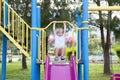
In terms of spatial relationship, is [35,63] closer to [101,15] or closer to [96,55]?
[101,15]

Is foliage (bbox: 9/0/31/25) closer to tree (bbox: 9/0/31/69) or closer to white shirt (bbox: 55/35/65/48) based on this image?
tree (bbox: 9/0/31/69)

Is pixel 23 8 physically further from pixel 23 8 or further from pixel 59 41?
pixel 59 41

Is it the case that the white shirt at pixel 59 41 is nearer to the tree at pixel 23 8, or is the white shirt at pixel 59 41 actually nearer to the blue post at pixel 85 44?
the blue post at pixel 85 44

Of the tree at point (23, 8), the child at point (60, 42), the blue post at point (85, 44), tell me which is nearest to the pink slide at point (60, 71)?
the blue post at point (85, 44)

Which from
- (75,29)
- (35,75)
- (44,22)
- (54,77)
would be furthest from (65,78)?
(44,22)

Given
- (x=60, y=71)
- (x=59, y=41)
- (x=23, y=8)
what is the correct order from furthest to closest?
(x=23, y=8), (x=59, y=41), (x=60, y=71)

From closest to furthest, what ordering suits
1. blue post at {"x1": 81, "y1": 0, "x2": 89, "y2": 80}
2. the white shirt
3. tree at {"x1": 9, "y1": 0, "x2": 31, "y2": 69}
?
blue post at {"x1": 81, "y1": 0, "x2": 89, "y2": 80}
the white shirt
tree at {"x1": 9, "y1": 0, "x2": 31, "y2": 69}

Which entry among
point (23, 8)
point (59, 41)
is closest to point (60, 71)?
point (59, 41)

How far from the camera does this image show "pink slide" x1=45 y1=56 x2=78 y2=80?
6695 mm

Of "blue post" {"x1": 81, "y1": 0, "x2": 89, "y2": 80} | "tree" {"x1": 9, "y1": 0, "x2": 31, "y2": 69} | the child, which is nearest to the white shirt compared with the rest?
the child

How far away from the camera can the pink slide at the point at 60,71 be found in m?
6.70

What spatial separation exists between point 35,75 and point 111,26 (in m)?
7.38

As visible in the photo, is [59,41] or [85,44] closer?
[85,44]

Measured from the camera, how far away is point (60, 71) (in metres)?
6.87
